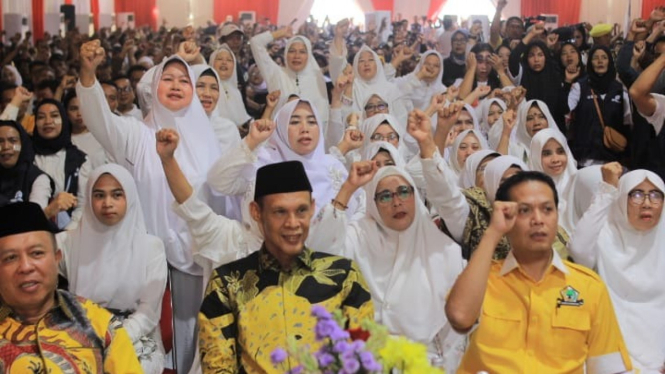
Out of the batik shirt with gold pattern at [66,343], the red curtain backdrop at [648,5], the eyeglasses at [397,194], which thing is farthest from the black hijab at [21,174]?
the red curtain backdrop at [648,5]

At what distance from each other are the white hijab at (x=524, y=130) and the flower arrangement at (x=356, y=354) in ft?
12.4

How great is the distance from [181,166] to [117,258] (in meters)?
0.81

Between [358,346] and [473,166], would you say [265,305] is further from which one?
[473,166]

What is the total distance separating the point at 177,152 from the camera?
4.37 meters

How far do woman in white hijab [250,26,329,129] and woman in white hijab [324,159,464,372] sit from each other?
11.0 feet

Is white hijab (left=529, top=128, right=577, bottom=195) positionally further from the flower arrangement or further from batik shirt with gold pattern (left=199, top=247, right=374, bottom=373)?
the flower arrangement

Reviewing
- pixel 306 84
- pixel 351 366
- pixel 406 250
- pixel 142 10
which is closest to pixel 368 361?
pixel 351 366

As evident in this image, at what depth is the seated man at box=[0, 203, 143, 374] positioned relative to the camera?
8.26 ft

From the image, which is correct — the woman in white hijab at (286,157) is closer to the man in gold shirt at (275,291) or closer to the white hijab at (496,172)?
the white hijab at (496,172)

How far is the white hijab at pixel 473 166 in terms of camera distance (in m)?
4.34

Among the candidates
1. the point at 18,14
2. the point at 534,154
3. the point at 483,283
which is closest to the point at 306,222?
the point at 483,283

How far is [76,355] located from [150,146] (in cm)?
183

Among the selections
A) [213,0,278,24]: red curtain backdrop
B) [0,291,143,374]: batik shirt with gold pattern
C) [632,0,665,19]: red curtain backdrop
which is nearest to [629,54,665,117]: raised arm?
[0,291,143,374]: batik shirt with gold pattern

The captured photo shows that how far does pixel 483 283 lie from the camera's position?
2523 millimetres
